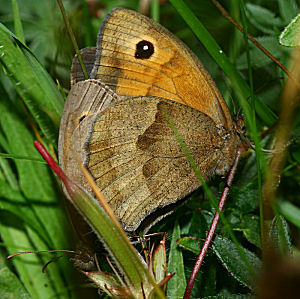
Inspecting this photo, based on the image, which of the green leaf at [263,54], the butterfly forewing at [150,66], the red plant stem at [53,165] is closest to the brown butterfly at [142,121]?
the butterfly forewing at [150,66]

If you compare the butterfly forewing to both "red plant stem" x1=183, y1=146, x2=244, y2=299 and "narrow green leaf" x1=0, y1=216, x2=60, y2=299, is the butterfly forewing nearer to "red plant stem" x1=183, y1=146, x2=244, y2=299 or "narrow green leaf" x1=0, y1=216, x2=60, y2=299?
"red plant stem" x1=183, y1=146, x2=244, y2=299

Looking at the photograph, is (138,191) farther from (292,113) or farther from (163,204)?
(292,113)

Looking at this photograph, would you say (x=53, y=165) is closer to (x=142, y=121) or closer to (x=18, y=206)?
(x=142, y=121)

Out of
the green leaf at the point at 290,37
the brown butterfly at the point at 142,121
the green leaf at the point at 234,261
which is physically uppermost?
the green leaf at the point at 290,37

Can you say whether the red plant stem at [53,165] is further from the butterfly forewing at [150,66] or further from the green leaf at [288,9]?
the green leaf at [288,9]

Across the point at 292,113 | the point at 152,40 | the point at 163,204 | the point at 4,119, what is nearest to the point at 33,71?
the point at 4,119

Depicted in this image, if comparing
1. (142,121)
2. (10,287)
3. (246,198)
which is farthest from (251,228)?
(10,287)
